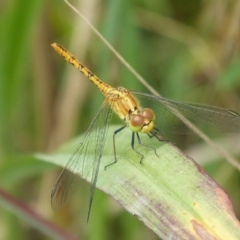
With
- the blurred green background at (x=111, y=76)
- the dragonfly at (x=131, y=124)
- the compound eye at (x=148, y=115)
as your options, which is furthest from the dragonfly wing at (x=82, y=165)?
the blurred green background at (x=111, y=76)

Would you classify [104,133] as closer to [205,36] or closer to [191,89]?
[191,89]

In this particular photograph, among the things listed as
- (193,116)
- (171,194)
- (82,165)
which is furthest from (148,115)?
(171,194)

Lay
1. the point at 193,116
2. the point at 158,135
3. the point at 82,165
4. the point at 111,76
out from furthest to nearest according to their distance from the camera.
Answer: the point at 111,76
the point at 193,116
the point at 158,135
the point at 82,165

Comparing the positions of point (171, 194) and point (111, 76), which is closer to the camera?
point (171, 194)

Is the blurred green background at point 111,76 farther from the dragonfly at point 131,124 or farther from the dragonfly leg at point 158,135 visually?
the dragonfly leg at point 158,135

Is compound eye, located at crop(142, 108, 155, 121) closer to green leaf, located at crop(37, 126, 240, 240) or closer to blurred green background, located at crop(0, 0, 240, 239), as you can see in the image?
green leaf, located at crop(37, 126, 240, 240)

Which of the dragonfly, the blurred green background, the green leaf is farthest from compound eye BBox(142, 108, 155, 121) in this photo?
the blurred green background

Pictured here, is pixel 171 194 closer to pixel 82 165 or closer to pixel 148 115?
pixel 82 165
